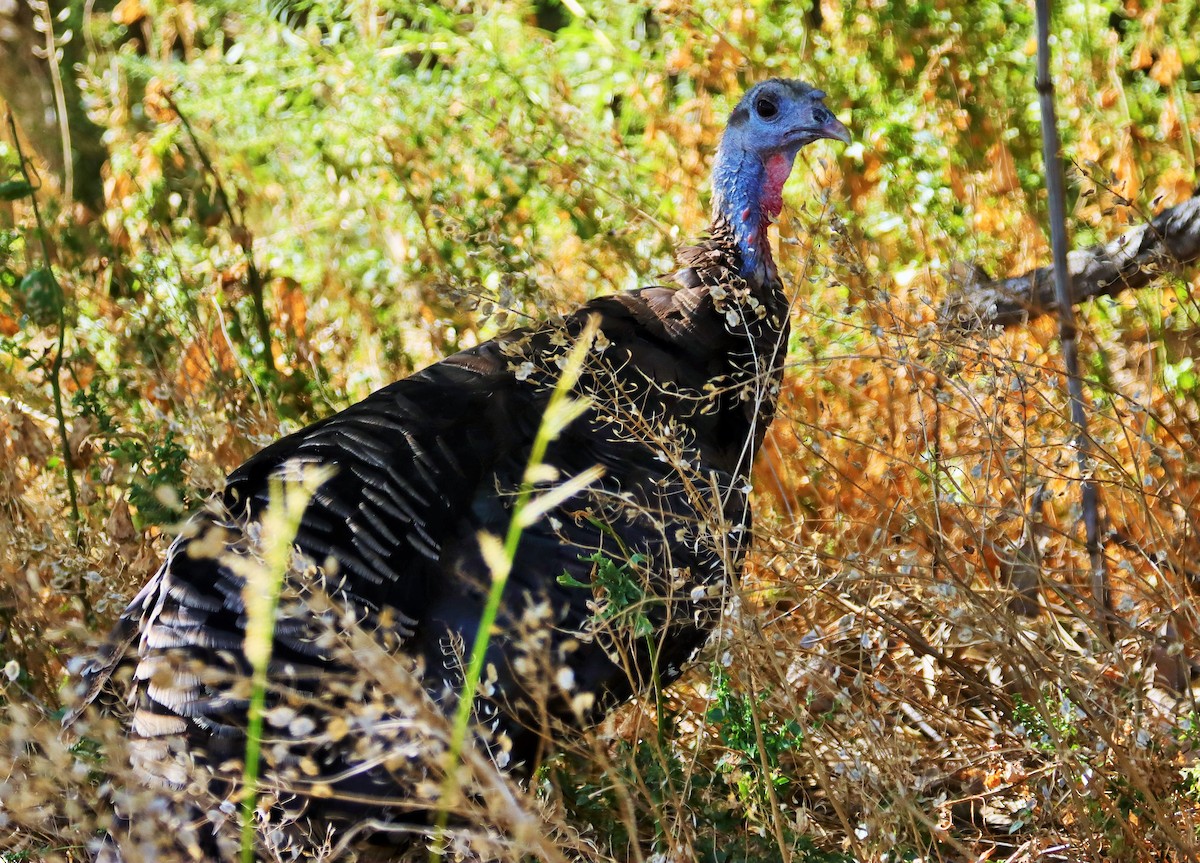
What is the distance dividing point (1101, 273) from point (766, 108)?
3.53ft

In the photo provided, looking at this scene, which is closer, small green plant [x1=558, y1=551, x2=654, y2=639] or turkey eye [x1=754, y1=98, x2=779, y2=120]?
small green plant [x1=558, y1=551, x2=654, y2=639]

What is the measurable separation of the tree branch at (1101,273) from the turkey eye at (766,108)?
0.79 meters

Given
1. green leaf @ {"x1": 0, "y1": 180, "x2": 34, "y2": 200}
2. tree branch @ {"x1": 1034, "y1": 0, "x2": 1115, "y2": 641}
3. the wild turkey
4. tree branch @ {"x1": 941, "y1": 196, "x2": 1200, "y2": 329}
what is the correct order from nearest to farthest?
the wild turkey < tree branch @ {"x1": 941, "y1": 196, "x2": 1200, "y2": 329} < tree branch @ {"x1": 1034, "y1": 0, "x2": 1115, "y2": 641} < green leaf @ {"x1": 0, "y1": 180, "x2": 34, "y2": 200}

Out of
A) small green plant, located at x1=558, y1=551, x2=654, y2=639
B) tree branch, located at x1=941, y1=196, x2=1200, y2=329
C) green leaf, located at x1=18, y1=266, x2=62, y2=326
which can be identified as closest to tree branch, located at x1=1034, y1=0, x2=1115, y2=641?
tree branch, located at x1=941, y1=196, x2=1200, y2=329

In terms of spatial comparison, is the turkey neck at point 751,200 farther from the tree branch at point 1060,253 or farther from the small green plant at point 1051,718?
the small green plant at point 1051,718

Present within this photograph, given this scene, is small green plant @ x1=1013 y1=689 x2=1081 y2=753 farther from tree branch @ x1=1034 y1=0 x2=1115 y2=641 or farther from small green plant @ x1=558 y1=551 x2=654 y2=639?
small green plant @ x1=558 y1=551 x2=654 y2=639

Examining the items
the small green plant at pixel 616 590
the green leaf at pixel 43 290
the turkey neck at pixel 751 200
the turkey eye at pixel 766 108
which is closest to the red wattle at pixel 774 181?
the turkey neck at pixel 751 200

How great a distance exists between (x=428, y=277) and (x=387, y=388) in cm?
165

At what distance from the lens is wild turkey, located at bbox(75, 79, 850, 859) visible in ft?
8.25

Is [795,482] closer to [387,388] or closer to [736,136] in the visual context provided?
[736,136]

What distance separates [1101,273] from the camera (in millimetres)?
3350

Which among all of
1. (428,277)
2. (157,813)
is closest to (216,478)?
(157,813)

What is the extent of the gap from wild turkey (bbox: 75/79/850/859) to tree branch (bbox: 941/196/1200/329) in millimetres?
437

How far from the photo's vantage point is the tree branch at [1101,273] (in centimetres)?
264
